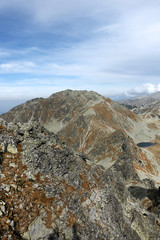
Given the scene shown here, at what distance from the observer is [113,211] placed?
66.8 ft

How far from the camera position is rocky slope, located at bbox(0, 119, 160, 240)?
15.1m

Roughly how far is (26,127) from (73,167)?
10597 mm

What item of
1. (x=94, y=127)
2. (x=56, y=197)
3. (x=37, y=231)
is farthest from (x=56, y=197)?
(x=94, y=127)

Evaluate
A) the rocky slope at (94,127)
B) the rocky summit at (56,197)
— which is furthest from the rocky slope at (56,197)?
the rocky slope at (94,127)

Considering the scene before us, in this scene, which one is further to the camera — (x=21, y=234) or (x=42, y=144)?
(x=42, y=144)

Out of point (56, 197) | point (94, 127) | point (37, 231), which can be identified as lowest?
point (94, 127)

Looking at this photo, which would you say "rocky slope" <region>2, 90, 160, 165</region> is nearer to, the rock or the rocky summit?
the rocky summit

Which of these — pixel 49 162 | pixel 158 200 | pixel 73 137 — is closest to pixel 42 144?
pixel 49 162

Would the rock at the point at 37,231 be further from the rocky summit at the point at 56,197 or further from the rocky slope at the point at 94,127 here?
the rocky slope at the point at 94,127

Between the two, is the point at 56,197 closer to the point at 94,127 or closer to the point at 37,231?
the point at 37,231

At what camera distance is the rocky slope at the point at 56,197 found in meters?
15.1

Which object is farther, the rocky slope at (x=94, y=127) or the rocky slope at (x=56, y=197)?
the rocky slope at (x=94, y=127)

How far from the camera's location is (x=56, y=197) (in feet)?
60.0

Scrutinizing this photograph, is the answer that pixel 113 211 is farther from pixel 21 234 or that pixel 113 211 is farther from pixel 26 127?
pixel 26 127
